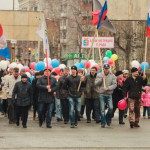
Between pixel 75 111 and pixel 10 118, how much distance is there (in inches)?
77.5

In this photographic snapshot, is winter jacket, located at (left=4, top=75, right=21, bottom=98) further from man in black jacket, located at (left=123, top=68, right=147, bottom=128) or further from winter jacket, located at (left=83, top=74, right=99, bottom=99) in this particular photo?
man in black jacket, located at (left=123, top=68, right=147, bottom=128)

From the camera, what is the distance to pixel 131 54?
45438mm

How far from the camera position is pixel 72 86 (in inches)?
574

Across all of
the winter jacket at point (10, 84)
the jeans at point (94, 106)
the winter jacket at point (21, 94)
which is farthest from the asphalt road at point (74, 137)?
the winter jacket at point (10, 84)

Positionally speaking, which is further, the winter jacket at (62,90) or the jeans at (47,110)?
the winter jacket at (62,90)

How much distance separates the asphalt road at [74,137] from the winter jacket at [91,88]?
3.22 ft

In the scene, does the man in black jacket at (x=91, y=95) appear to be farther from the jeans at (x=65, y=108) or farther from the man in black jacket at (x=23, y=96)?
the man in black jacket at (x=23, y=96)

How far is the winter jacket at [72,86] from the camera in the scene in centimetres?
1454

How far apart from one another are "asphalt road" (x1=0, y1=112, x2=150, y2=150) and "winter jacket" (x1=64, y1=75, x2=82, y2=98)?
0.94 m

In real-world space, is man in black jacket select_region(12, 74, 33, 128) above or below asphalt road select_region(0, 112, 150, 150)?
above

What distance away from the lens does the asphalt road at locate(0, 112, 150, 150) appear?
34.9 ft

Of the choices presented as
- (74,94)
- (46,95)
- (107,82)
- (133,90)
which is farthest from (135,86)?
(46,95)

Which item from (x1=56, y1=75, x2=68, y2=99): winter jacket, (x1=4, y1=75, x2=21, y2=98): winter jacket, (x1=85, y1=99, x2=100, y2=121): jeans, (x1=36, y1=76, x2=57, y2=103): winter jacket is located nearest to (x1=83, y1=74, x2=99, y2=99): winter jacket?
(x1=85, y1=99, x2=100, y2=121): jeans

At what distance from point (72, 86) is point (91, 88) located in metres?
1.20
